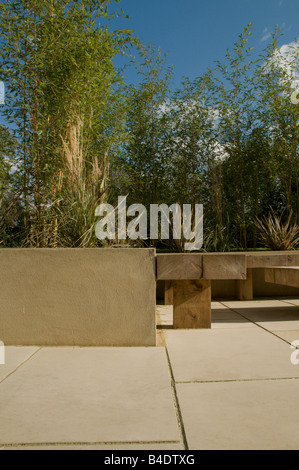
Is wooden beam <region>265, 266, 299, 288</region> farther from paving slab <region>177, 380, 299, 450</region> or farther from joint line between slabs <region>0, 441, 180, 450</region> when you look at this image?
joint line between slabs <region>0, 441, 180, 450</region>

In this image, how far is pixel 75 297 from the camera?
1991mm

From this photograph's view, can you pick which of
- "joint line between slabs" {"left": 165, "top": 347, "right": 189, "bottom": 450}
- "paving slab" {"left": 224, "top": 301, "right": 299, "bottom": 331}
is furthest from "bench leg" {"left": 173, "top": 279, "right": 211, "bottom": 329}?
"joint line between slabs" {"left": 165, "top": 347, "right": 189, "bottom": 450}

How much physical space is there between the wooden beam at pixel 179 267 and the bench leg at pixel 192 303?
20cm

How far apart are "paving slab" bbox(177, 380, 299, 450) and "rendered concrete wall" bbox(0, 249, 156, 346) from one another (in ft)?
2.08

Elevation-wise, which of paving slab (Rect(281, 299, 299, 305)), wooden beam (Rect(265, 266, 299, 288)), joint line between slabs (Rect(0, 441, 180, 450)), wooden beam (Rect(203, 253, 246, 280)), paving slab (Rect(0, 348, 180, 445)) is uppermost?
wooden beam (Rect(203, 253, 246, 280))

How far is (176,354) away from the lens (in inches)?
72.9

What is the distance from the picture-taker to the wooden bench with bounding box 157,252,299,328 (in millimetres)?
2115

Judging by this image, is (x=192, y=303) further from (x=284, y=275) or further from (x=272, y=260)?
(x=284, y=275)

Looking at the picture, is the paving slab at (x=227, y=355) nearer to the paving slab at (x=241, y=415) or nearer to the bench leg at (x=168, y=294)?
the paving slab at (x=241, y=415)

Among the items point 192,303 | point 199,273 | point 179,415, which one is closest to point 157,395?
point 179,415

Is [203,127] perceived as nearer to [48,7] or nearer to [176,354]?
[48,7]

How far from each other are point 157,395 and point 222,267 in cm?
98

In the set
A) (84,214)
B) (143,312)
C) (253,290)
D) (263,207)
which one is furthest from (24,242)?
(263,207)

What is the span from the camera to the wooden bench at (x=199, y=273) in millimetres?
2115
